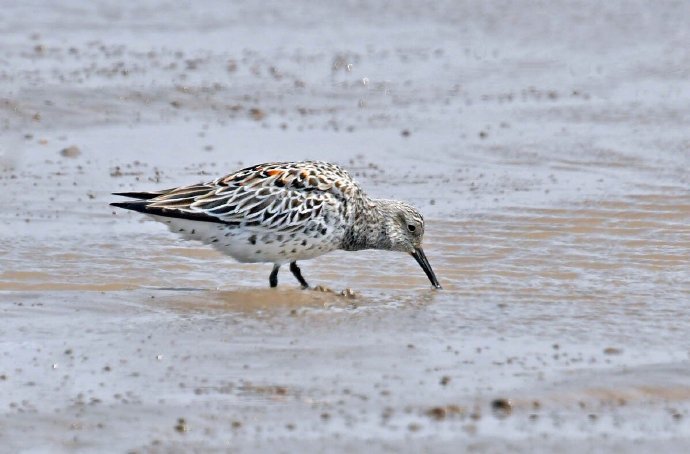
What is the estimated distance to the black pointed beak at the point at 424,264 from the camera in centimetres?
957

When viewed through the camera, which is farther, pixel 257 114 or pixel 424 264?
pixel 257 114

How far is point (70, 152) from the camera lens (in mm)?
12781

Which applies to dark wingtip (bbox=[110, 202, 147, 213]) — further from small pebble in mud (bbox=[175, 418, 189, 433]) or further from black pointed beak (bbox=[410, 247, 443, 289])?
small pebble in mud (bbox=[175, 418, 189, 433])

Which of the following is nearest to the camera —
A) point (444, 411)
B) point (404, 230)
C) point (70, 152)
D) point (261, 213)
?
point (444, 411)

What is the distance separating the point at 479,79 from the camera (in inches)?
628

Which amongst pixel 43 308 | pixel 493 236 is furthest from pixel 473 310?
pixel 43 308

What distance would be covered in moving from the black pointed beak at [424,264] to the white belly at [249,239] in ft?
2.51

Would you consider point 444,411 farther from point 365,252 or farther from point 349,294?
point 365,252

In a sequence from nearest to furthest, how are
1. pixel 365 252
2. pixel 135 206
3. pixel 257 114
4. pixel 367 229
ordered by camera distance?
pixel 135 206
pixel 367 229
pixel 365 252
pixel 257 114

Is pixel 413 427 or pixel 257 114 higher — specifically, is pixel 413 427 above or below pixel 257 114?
below

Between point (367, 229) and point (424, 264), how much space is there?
0.49 metres

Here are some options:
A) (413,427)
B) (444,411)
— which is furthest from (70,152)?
(413,427)

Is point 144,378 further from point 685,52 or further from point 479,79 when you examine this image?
point 685,52

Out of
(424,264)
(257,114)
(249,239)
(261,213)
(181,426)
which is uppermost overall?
(257,114)
